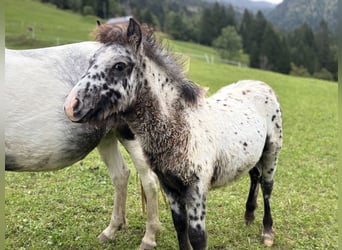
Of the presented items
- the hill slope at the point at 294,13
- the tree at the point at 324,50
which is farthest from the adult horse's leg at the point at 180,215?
the hill slope at the point at 294,13

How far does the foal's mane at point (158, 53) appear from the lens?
252 cm

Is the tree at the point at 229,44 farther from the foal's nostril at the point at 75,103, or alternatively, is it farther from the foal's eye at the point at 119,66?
the foal's nostril at the point at 75,103

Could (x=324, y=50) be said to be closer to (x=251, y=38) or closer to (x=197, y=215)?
(x=251, y=38)

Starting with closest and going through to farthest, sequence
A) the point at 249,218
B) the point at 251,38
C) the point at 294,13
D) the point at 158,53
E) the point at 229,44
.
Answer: the point at 158,53
the point at 249,218
the point at 229,44
the point at 251,38
the point at 294,13

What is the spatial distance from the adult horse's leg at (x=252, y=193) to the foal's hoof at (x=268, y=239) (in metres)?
0.36

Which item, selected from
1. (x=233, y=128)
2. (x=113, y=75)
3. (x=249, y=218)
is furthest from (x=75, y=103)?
(x=249, y=218)

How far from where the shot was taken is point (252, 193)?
435 centimetres

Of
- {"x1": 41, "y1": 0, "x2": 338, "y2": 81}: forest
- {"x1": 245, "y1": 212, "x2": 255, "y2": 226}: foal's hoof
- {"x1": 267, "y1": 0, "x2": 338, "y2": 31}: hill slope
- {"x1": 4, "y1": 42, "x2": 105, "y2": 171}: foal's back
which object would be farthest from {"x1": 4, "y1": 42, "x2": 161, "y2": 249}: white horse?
{"x1": 267, "y1": 0, "x2": 338, "y2": 31}: hill slope

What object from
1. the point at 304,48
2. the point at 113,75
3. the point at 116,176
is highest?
the point at 113,75

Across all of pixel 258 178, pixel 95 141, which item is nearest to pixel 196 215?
pixel 95 141

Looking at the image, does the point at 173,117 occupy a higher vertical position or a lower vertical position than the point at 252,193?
higher

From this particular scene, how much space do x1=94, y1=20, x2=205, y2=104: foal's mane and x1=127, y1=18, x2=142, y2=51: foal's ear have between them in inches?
1.2

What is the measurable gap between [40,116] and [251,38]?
52591mm

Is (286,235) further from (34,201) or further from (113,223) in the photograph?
(34,201)
